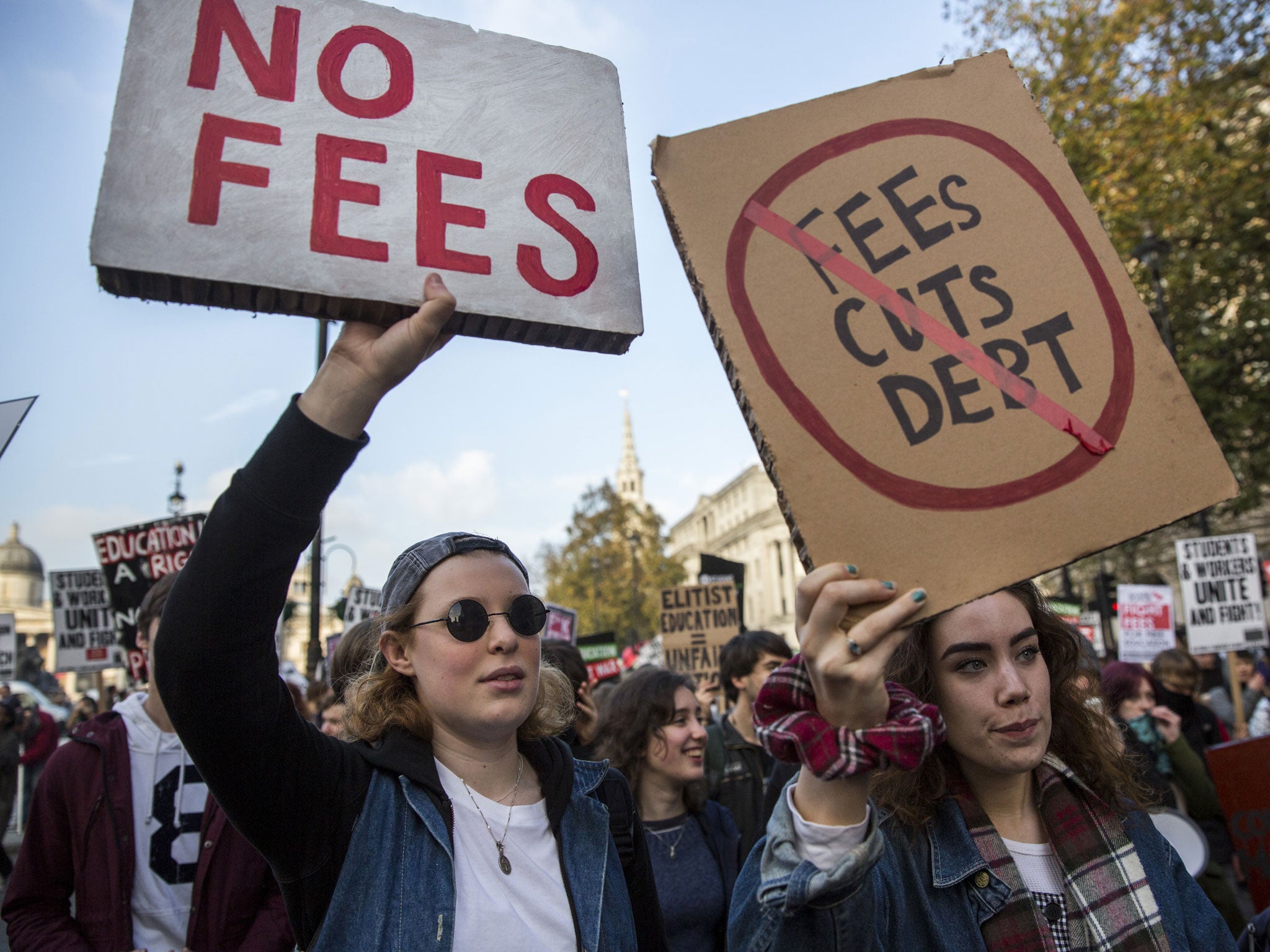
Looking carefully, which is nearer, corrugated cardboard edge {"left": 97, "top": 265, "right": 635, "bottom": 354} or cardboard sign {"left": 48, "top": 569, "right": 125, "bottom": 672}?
corrugated cardboard edge {"left": 97, "top": 265, "right": 635, "bottom": 354}

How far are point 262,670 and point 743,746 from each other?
3459 millimetres

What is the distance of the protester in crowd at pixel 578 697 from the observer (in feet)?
14.4

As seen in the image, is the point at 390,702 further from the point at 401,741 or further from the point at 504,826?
the point at 504,826

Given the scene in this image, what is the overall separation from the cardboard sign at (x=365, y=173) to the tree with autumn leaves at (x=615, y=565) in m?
44.5

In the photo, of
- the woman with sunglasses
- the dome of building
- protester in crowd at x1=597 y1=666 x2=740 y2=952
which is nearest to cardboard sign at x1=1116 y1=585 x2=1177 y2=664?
protester in crowd at x1=597 y1=666 x2=740 y2=952

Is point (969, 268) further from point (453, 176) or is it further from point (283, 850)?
point (283, 850)

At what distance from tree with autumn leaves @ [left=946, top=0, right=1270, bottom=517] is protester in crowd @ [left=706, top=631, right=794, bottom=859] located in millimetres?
10339

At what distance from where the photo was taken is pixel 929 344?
1537mm

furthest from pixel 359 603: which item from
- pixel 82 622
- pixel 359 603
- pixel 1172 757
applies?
pixel 1172 757

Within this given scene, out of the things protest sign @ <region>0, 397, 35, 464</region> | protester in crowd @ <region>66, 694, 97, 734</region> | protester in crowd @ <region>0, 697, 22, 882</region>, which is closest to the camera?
protest sign @ <region>0, 397, 35, 464</region>

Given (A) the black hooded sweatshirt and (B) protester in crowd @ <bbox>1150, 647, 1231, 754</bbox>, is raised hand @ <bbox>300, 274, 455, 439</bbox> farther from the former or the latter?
(B) protester in crowd @ <bbox>1150, 647, 1231, 754</bbox>

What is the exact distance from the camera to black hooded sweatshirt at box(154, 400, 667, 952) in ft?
4.78

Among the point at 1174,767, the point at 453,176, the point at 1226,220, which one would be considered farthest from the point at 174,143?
the point at 1226,220

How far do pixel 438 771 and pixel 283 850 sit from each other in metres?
0.36
